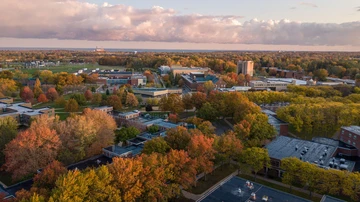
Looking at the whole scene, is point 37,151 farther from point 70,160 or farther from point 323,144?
point 323,144

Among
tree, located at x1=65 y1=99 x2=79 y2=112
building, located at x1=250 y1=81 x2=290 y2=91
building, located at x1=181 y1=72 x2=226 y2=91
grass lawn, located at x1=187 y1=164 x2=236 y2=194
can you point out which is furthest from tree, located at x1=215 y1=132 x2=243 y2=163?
building, located at x1=250 y1=81 x2=290 y2=91

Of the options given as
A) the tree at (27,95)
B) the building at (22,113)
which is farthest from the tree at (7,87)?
the building at (22,113)

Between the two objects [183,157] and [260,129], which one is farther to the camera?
[260,129]

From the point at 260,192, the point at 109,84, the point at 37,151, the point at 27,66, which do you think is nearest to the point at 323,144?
the point at 260,192

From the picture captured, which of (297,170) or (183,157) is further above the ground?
(183,157)

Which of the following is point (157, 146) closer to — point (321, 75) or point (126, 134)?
point (126, 134)

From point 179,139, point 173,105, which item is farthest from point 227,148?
point 173,105

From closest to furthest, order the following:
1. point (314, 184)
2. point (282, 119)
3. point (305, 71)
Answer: point (314, 184), point (282, 119), point (305, 71)
